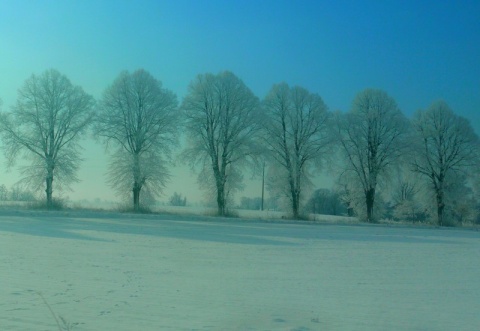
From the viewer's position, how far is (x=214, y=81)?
4544 centimetres

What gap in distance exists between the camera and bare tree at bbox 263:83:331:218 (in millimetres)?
46406

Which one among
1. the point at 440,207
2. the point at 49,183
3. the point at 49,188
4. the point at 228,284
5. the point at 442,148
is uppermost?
the point at 442,148

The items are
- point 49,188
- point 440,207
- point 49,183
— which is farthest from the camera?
point 440,207

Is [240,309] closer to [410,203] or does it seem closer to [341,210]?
[410,203]

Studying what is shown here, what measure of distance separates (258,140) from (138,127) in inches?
409

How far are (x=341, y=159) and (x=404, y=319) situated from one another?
3885 centimetres

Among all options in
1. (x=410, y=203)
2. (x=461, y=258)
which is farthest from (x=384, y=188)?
(x=461, y=258)

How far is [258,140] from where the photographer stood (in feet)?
150

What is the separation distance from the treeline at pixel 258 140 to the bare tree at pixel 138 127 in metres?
0.09

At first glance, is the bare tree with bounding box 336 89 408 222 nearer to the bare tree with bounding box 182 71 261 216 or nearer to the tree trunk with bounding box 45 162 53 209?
the bare tree with bounding box 182 71 261 216

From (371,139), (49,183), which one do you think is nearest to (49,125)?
(49,183)

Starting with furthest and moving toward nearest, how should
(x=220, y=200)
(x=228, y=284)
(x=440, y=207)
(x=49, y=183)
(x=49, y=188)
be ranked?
(x=440, y=207)
(x=220, y=200)
(x=49, y=183)
(x=49, y=188)
(x=228, y=284)

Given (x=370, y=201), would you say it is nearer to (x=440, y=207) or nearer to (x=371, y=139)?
(x=371, y=139)

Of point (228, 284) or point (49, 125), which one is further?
point (49, 125)
